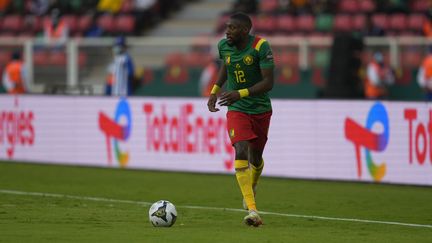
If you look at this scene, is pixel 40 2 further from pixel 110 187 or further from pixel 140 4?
pixel 110 187

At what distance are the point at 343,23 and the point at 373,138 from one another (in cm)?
1176

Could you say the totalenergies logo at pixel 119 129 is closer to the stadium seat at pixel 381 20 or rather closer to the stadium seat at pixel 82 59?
the stadium seat at pixel 82 59

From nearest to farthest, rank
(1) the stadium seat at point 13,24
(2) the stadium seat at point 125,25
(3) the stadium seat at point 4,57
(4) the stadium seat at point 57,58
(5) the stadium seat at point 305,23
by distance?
(5) the stadium seat at point 305,23 → (4) the stadium seat at point 57,58 → (3) the stadium seat at point 4,57 → (2) the stadium seat at point 125,25 → (1) the stadium seat at point 13,24

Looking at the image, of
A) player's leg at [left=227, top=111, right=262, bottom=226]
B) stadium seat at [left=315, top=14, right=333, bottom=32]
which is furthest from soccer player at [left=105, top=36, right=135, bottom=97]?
player's leg at [left=227, top=111, right=262, bottom=226]

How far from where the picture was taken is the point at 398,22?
2864 cm

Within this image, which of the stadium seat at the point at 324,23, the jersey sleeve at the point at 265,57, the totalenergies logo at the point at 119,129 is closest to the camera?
the jersey sleeve at the point at 265,57

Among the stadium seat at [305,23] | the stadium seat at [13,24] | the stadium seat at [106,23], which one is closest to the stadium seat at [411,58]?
the stadium seat at [305,23]

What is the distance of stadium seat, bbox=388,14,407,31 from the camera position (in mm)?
28562

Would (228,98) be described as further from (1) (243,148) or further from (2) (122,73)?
(2) (122,73)

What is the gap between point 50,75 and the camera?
1186 inches

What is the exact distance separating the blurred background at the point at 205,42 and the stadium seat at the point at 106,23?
0.03 metres

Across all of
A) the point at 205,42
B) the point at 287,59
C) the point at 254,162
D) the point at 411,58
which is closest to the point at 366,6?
the point at 287,59

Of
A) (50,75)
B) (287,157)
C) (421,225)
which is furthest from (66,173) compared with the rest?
(50,75)

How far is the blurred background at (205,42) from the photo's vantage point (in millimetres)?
26812
